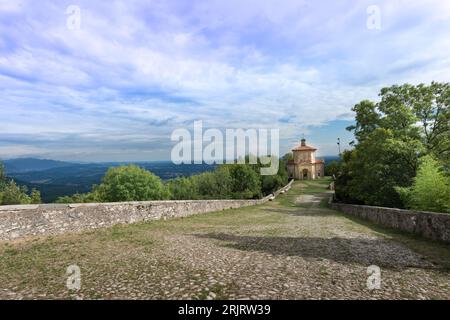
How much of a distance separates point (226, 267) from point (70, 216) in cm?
658

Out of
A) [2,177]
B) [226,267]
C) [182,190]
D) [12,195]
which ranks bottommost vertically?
[182,190]

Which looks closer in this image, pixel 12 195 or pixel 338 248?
pixel 338 248

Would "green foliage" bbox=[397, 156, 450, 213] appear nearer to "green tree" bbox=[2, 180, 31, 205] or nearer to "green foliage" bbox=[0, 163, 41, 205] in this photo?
"green foliage" bbox=[0, 163, 41, 205]

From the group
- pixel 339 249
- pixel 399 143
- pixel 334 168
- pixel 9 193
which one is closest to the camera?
pixel 339 249

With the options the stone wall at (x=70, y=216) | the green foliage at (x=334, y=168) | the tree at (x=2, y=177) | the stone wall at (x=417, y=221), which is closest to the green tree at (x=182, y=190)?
the green foliage at (x=334, y=168)

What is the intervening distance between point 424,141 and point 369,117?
19.4ft

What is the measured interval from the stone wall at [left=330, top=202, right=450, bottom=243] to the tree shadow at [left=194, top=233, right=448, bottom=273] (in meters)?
1.63

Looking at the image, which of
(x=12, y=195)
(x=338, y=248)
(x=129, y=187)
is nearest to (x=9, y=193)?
(x=12, y=195)

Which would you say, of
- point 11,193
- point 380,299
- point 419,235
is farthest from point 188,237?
point 11,193

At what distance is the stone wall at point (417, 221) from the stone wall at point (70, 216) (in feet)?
35.8

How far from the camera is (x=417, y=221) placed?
429 inches

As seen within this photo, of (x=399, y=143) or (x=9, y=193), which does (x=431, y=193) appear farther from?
(x=9, y=193)

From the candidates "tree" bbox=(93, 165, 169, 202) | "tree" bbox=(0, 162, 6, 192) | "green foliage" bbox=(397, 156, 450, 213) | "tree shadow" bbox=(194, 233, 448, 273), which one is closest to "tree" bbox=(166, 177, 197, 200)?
"tree" bbox=(93, 165, 169, 202)

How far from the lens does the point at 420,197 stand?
44.1 feet
